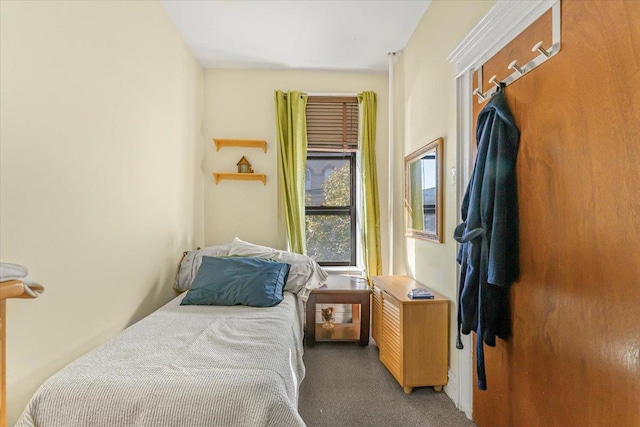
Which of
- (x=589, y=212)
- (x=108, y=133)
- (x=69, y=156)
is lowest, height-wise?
(x=589, y=212)

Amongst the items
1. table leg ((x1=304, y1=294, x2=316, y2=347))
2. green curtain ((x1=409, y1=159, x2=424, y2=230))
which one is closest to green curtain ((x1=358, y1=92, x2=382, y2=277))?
green curtain ((x1=409, y1=159, x2=424, y2=230))

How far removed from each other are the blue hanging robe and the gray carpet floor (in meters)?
0.54

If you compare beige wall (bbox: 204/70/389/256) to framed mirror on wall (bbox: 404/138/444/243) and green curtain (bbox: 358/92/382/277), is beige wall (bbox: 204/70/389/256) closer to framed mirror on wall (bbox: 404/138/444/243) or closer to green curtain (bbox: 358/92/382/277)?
green curtain (bbox: 358/92/382/277)

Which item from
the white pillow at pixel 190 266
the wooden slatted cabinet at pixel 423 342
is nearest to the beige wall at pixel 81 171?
the white pillow at pixel 190 266

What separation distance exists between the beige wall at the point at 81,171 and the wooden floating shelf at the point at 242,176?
709mm

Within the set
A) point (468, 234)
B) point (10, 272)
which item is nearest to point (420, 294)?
point (468, 234)

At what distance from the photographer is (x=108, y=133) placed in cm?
171

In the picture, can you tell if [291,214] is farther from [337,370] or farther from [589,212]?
[589,212]

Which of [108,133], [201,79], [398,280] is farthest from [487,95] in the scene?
[201,79]

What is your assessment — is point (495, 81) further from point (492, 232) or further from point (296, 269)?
point (296, 269)

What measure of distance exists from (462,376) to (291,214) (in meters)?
1.96

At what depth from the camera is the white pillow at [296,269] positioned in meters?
2.54

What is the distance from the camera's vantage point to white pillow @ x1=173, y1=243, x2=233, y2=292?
101 inches

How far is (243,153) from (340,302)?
1801 millimetres
